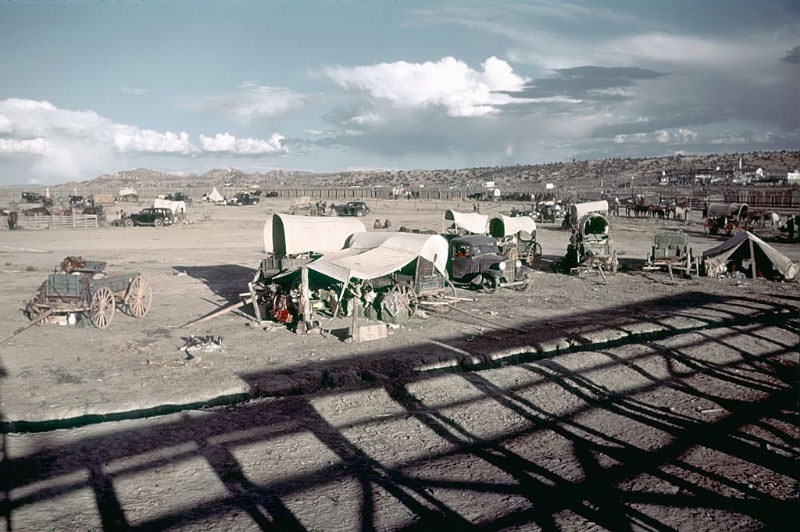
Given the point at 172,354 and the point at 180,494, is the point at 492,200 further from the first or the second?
the point at 180,494

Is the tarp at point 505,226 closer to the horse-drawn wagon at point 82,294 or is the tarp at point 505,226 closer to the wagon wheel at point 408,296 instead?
the wagon wheel at point 408,296

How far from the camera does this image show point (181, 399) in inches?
383

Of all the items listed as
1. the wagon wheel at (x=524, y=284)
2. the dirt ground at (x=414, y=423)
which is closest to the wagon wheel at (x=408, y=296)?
the dirt ground at (x=414, y=423)

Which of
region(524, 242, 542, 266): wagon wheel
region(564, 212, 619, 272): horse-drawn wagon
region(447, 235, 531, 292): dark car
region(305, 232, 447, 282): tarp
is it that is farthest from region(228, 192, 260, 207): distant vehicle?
region(305, 232, 447, 282): tarp

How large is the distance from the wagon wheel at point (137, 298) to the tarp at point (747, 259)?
65.3 feet

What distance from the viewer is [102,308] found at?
46.0 feet

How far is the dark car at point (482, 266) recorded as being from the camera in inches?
766

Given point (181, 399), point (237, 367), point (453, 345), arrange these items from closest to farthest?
point (181, 399)
point (237, 367)
point (453, 345)

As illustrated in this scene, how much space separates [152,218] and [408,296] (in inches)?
A: 1331

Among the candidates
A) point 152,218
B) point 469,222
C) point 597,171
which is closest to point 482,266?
point 469,222

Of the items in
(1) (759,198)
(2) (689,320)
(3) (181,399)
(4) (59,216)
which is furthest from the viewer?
(1) (759,198)

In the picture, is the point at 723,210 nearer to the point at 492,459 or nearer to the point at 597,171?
the point at 492,459

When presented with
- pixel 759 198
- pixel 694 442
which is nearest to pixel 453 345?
pixel 694 442

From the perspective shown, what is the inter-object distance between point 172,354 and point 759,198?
56385 millimetres
